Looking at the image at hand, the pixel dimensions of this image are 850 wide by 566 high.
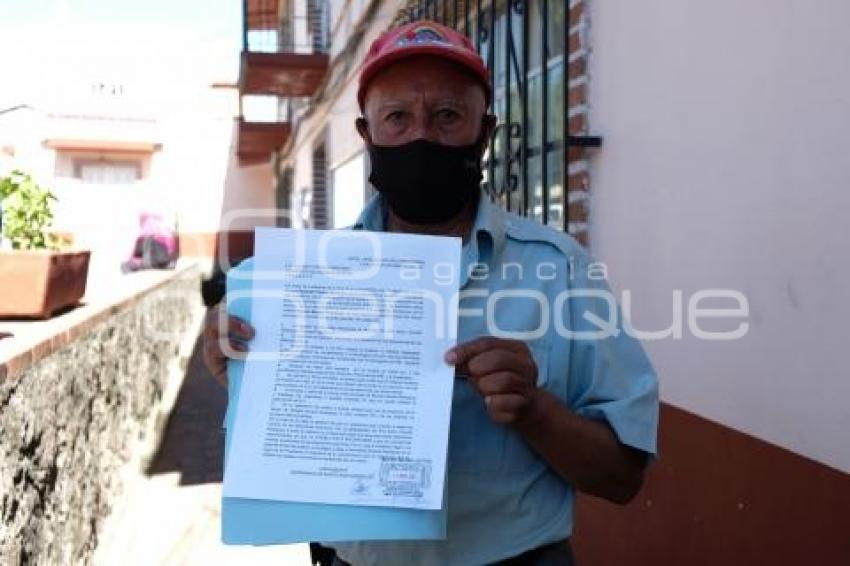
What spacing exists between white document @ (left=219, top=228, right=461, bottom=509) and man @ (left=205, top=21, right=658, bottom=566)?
2.4 inches

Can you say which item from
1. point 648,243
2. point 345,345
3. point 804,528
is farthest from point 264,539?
point 648,243

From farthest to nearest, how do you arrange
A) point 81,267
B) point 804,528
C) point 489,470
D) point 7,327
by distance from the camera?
1. point 81,267
2. point 7,327
3. point 804,528
4. point 489,470

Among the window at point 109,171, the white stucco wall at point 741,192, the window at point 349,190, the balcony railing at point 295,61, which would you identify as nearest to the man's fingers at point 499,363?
the white stucco wall at point 741,192

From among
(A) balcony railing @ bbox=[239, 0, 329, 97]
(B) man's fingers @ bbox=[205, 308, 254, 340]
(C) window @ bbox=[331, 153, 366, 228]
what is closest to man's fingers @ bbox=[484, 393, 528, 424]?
(B) man's fingers @ bbox=[205, 308, 254, 340]

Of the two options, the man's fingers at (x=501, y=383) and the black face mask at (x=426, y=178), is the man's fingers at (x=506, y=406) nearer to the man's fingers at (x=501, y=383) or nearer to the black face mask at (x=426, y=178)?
the man's fingers at (x=501, y=383)

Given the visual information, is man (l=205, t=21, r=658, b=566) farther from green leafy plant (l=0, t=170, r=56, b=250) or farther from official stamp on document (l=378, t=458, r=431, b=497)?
green leafy plant (l=0, t=170, r=56, b=250)

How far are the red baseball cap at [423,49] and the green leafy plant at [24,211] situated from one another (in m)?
3.65

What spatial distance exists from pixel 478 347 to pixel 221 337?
0.38 metres

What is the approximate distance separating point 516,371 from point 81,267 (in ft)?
13.8

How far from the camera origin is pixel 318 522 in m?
1.25

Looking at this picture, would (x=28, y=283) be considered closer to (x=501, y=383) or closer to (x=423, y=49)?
(x=423, y=49)

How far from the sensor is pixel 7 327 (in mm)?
3854

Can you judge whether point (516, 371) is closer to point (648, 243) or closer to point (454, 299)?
point (454, 299)

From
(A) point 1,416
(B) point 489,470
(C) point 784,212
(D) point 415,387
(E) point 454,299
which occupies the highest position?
(C) point 784,212
